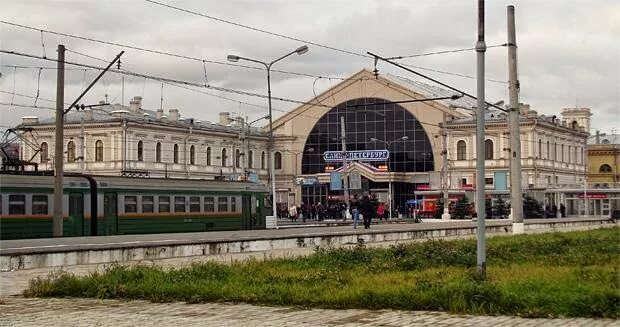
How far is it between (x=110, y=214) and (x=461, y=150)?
63.7m

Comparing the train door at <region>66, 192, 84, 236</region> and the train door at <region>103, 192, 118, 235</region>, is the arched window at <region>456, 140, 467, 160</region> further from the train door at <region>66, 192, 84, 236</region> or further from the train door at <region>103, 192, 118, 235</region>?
the train door at <region>66, 192, 84, 236</region>

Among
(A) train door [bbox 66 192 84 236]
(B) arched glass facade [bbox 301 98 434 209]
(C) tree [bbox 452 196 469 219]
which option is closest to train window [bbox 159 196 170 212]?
(A) train door [bbox 66 192 84 236]

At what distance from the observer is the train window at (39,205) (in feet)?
106

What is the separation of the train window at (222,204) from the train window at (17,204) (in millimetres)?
12138

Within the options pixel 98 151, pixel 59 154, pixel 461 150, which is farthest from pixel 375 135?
pixel 59 154

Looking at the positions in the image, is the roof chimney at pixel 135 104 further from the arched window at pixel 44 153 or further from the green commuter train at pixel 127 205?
the green commuter train at pixel 127 205

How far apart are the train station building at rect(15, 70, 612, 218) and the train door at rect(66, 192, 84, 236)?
43249mm

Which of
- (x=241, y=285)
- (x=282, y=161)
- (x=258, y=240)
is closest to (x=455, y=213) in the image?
(x=282, y=161)

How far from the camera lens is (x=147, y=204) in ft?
123

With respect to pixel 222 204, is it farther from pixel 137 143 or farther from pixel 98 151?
pixel 98 151

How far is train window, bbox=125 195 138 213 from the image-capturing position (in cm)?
3612

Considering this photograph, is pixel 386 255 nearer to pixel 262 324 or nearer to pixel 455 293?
pixel 455 293

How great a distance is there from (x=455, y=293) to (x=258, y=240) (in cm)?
1780

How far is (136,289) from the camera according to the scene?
14.8m
